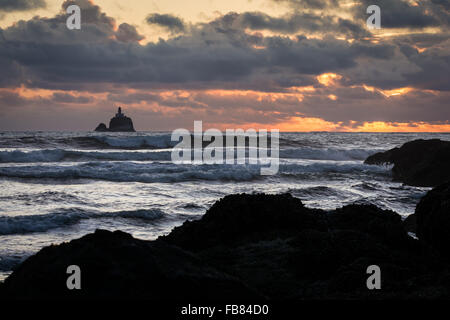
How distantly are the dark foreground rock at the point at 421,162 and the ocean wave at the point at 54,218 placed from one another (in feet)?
45.9

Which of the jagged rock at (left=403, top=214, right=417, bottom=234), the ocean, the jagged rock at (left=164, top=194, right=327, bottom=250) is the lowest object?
the ocean

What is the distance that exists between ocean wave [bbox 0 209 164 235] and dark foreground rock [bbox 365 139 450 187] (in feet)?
45.9

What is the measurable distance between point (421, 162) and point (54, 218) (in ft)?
63.3

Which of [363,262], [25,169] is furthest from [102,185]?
[363,262]

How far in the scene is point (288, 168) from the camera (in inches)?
1283

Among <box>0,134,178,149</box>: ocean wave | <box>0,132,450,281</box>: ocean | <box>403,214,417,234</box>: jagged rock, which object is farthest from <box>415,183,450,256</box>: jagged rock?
<box>0,134,178,149</box>: ocean wave

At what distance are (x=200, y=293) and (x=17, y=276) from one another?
1344 mm

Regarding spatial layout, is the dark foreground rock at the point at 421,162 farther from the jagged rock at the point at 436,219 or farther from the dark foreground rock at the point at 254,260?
the dark foreground rock at the point at 254,260

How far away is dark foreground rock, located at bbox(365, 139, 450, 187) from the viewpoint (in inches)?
854

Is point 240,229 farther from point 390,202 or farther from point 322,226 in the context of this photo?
point 390,202

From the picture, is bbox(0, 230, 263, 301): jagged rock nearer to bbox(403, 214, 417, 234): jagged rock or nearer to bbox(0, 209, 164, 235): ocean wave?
bbox(403, 214, 417, 234): jagged rock

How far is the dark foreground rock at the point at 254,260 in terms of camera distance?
3365 mm

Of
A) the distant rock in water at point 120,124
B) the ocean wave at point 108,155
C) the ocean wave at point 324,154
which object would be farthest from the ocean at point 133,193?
the distant rock in water at point 120,124
